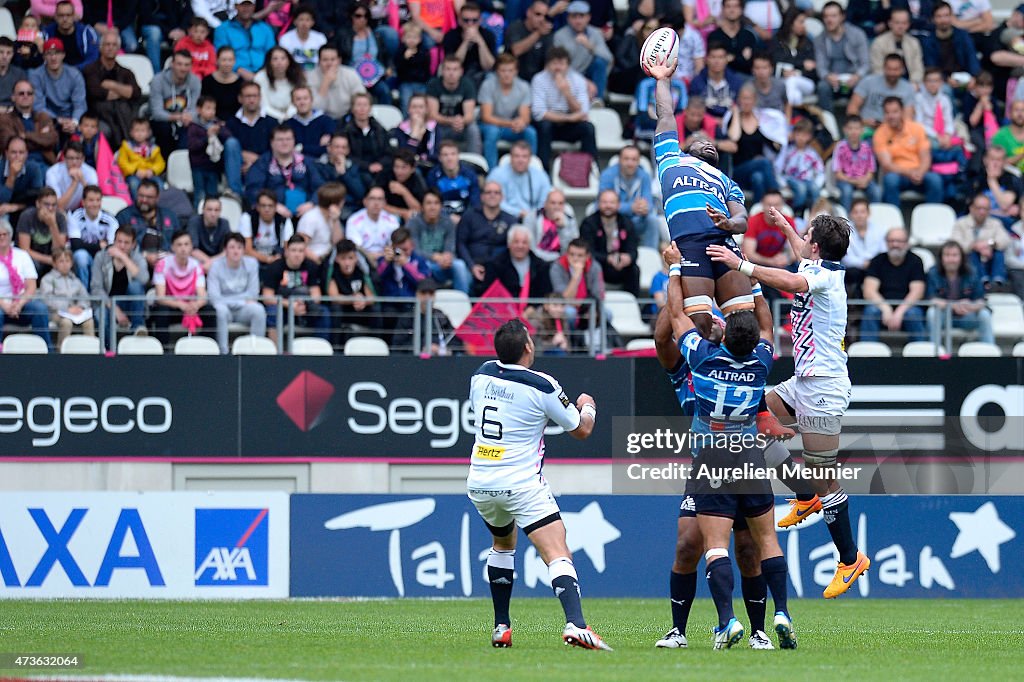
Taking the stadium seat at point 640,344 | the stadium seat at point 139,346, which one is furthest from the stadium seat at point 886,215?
the stadium seat at point 139,346

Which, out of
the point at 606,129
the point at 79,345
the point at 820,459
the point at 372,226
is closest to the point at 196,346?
the point at 79,345

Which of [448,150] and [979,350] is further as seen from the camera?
[448,150]

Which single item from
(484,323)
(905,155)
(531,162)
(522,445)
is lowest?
(522,445)

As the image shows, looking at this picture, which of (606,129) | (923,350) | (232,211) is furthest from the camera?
(606,129)

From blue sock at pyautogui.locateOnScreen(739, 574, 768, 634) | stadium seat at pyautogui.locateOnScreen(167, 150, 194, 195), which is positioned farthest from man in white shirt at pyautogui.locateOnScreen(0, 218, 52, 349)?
blue sock at pyautogui.locateOnScreen(739, 574, 768, 634)

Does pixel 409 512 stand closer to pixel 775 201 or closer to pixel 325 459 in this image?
pixel 325 459

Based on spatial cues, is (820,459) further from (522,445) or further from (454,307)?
(454,307)

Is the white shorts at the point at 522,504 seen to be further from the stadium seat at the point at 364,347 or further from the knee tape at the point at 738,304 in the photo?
the stadium seat at the point at 364,347

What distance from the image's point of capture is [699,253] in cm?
1125

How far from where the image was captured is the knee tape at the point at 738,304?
37.3 ft

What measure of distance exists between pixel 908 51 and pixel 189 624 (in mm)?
14497

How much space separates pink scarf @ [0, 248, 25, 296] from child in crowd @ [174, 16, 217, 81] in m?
3.97

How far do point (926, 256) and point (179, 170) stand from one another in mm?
9388

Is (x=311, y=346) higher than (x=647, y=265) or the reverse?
the reverse
